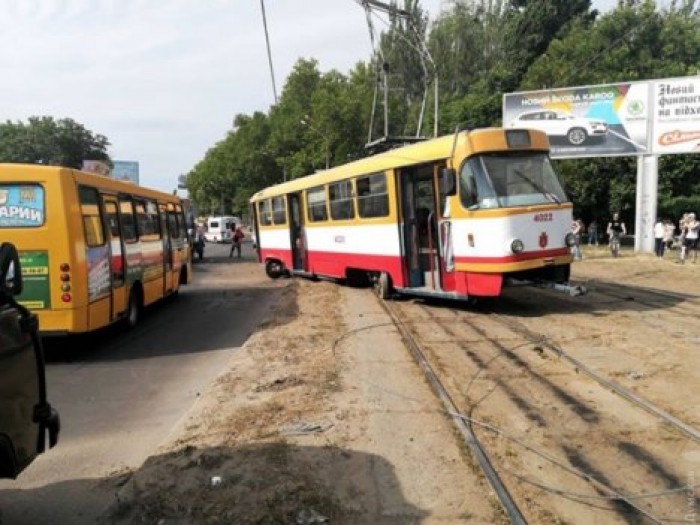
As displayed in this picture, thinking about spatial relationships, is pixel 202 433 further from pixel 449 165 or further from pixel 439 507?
pixel 449 165

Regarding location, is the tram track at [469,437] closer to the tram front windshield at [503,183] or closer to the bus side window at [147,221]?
the tram front windshield at [503,183]

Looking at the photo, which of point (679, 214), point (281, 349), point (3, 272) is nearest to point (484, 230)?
point (281, 349)

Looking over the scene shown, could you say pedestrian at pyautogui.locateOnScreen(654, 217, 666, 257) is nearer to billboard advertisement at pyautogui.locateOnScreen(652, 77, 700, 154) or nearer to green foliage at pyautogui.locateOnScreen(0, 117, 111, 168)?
billboard advertisement at pyautogui.locateOnScreen(652, 77, 700, 154)

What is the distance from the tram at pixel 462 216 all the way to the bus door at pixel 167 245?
416 centimetres

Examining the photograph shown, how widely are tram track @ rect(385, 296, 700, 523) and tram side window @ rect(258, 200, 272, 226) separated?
41.6 feet

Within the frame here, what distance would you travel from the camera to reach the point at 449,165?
1201 cm

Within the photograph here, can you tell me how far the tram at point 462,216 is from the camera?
11.5 metres

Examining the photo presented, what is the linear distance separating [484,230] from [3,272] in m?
8.57

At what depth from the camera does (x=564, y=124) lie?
31.4m

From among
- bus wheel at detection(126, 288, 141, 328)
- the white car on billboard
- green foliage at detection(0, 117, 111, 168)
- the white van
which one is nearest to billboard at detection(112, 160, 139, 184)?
green foliage at detection(0, 117, 111, 168)

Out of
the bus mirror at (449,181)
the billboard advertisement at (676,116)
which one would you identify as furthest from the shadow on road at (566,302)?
the billboard advertisement at (676,116)

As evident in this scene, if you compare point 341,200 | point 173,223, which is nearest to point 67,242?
point 341,200

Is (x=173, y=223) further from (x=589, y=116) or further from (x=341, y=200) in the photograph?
(x=589, y=116)

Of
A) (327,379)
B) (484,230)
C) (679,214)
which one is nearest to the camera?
(327,379)
